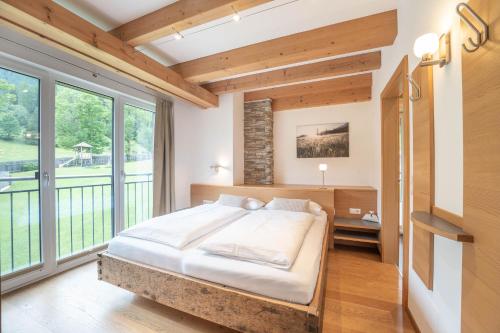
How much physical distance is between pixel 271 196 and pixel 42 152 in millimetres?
2877

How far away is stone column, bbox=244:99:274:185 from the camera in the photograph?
3814 mm

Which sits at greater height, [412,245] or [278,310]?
[412,245]

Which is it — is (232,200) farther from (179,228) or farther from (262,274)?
(262,274)

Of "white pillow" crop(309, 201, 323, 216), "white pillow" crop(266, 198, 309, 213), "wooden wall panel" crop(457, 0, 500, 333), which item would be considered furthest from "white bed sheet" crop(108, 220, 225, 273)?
"wooden wall panel" crop(457, 0, 500, 333)

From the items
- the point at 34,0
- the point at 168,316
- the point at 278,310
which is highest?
the point at 34,0

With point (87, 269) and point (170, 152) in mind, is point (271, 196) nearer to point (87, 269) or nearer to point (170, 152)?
point (170, 152)

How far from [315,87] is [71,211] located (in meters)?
3.99

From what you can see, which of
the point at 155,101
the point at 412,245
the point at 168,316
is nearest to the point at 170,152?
the point at 155,101

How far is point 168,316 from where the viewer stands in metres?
1.68

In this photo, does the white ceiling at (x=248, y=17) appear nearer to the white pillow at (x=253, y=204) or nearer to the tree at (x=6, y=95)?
the tree at (x=6, y=95)

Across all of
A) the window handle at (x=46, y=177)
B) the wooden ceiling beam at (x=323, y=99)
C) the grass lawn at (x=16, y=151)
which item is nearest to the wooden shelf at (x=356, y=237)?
the wooden ceiling beam at (x=323, y=99)

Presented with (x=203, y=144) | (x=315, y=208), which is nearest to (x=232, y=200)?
(x=315, y=208)

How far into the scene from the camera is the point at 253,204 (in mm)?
3174

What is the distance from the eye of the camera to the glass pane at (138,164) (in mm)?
3061
